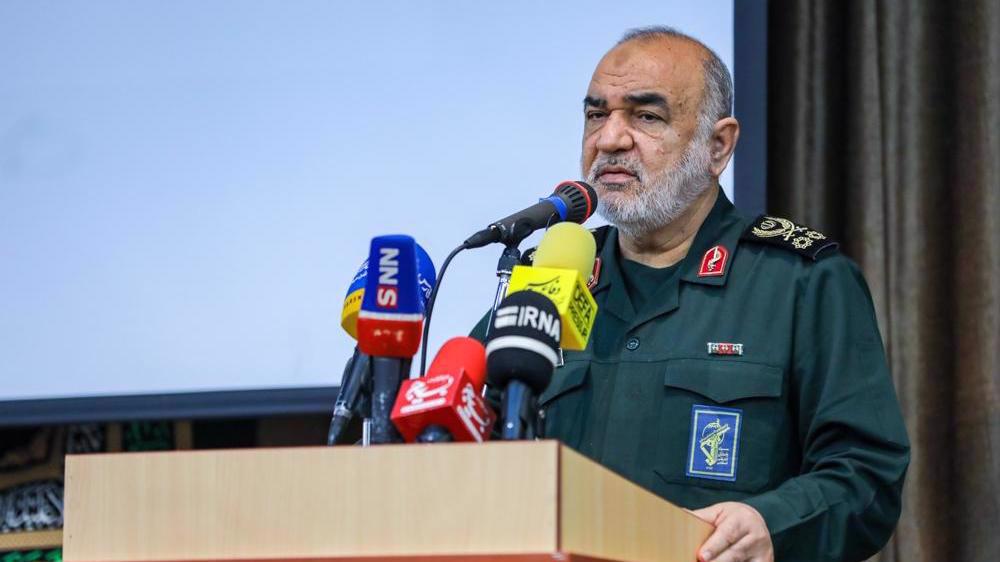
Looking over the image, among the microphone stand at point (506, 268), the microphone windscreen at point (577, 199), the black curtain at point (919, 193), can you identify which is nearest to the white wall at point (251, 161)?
the black curtain at point (919, 193)

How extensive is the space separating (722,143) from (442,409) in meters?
1.18

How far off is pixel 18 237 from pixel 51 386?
1.26ft

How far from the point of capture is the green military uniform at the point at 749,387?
1.86 m

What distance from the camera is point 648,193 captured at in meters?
2.20

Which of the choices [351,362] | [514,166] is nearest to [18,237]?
[514,166]

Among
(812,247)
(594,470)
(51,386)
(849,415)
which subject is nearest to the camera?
(594,470)

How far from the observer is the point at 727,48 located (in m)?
2.88

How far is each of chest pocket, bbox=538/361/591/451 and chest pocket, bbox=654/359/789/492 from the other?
0.14 m

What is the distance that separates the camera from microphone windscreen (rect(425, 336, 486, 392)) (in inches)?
55.1

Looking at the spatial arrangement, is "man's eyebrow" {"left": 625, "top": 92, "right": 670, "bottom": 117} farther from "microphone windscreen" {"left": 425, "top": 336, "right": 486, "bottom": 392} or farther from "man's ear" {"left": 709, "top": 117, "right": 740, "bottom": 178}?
"microphone windscreen" {"left": 425, "top": 336, "right": 486, "bottom": 392}

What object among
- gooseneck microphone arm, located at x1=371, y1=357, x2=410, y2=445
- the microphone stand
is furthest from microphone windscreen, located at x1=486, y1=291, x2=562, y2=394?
the microphone stand

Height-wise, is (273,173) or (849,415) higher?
(273,173)

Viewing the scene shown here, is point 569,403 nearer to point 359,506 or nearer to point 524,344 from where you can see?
point 524,344

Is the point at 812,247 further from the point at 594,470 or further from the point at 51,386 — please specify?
the point at 51,386
